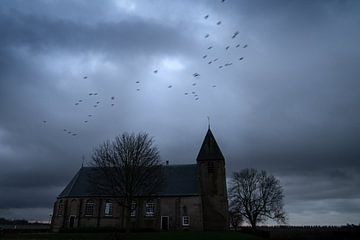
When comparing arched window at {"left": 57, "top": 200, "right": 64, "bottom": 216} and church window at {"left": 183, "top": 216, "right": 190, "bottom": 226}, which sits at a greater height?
arched window at {"left": 57, "top": 200, "right": 64, "bottom": 216}

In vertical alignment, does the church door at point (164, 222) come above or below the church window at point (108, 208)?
below

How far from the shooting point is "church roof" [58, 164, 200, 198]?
54656mm

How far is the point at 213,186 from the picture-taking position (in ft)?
180

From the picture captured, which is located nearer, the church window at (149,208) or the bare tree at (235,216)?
the church window at (149,208)

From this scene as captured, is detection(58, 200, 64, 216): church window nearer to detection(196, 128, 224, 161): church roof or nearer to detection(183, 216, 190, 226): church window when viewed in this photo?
detection(183, 216, 190, 226): church window

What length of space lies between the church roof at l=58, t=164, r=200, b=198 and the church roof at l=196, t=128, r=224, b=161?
334cm

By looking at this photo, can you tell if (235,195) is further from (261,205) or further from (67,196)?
(67,196)

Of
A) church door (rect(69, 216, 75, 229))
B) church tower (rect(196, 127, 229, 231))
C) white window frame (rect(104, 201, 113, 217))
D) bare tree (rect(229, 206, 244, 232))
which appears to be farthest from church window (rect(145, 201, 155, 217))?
bare tree (rect(229, 206, 244, 232))

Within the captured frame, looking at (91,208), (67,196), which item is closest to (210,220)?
(91,208)

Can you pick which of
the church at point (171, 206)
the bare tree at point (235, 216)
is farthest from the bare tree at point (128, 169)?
the bare tree at point (235, 216)

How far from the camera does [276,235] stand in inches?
2028

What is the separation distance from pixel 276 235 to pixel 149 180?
2286 centimetres

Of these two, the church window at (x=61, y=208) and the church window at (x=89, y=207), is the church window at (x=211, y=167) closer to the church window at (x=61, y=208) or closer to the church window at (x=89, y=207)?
the church window at (x=89, y=207)

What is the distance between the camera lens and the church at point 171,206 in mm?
52781
